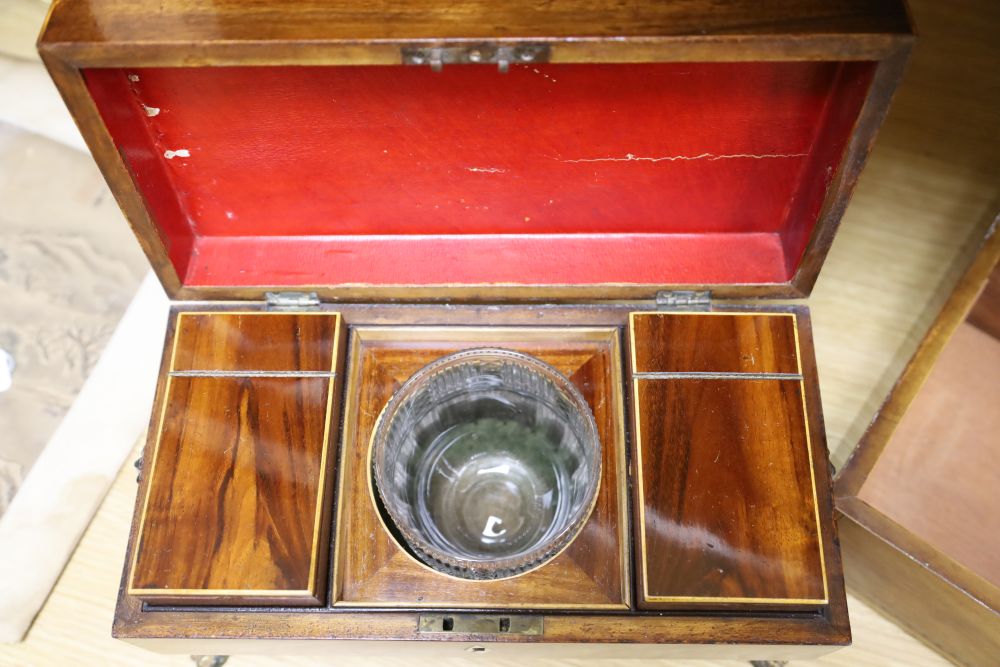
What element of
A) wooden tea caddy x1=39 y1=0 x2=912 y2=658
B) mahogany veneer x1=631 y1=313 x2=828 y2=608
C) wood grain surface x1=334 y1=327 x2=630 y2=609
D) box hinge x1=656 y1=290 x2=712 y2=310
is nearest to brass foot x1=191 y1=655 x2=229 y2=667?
wooden tea caddy x1=39 y1=0 x2=912 y2=658

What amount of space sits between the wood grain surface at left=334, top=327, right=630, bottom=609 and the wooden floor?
0.33 meters

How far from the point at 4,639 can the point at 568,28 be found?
125 cm

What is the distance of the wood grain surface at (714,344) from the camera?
1263 millimetres

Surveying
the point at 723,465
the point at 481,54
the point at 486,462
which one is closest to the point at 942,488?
the point at 723,465

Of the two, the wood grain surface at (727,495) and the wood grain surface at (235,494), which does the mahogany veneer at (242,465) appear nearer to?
the wood grain surface at (235,494)

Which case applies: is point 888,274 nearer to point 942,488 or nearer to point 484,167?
point 942,488

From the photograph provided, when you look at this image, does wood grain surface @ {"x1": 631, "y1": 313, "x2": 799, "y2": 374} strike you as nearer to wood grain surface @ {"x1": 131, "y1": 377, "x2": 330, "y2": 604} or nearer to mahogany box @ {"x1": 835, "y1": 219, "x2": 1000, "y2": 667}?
mahogany box @ {"x1": 835, "y1": 219, "x2": 1000, "y2": 667}

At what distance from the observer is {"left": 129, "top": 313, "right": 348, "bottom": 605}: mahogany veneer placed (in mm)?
1150

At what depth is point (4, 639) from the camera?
146cm

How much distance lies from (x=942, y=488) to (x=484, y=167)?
2.63 feet

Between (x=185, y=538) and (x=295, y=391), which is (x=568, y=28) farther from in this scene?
(x=185, y=538)

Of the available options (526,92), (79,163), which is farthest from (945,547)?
(79,163)

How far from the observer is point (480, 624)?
3.79 feet

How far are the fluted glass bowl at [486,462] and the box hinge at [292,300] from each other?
9.0 inches
